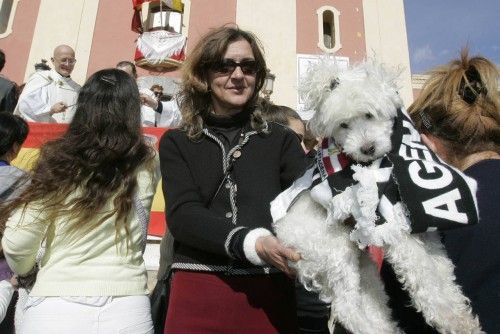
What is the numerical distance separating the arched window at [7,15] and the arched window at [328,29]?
35.6 ft

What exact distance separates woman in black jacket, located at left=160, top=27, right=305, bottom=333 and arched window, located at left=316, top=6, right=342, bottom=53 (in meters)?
14.1

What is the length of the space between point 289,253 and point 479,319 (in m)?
0.62

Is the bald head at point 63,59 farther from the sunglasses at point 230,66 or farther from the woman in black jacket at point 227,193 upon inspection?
the sunglasses at point 230,66

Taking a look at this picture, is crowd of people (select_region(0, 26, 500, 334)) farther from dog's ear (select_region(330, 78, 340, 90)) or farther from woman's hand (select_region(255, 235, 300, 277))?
dog's ear (select_region(330, 78, 340, 90))

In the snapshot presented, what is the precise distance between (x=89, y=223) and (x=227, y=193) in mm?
532

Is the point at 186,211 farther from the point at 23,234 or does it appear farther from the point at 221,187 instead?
the point at 23,234

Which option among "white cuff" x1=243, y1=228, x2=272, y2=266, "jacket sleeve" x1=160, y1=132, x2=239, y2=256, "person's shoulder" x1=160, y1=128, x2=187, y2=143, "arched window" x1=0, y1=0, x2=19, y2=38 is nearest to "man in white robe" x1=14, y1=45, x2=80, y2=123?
"person's shoulder" x1=160, y1=128, x2=187, y2=143

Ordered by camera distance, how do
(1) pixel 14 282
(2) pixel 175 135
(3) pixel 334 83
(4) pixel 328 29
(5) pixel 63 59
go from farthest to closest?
(4) pixel 328 29, (5) pixel 63 59, (1) pixel 14 282, (2) pixel 175 135, (3) pixel 334 83

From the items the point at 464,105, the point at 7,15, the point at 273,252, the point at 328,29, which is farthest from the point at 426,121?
the point at 7,15

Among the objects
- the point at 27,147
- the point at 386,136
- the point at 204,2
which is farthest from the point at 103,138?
the point at 204,2

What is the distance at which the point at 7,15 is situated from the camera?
1552 cm

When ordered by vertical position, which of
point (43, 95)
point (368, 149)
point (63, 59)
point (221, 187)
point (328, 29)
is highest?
point (328, 29)

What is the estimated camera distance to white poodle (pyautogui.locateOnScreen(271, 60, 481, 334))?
1.29 meters

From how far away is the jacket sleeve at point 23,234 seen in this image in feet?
5.20
